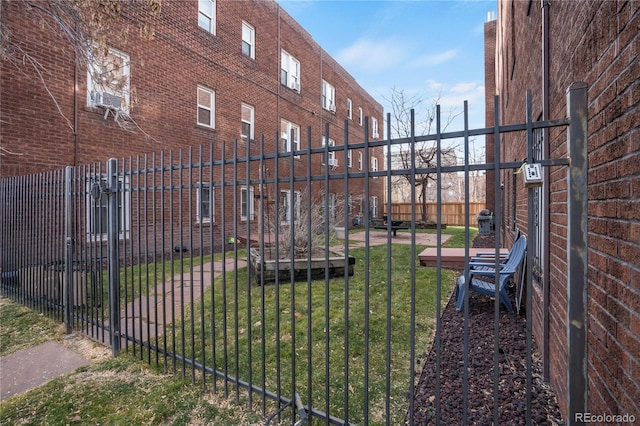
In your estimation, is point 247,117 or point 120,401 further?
point 247,117

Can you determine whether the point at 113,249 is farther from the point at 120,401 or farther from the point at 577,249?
the point at 577,249

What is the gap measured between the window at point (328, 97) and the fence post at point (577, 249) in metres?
17.4

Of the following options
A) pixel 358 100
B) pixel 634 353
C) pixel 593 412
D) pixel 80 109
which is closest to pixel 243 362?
pixel 593 412

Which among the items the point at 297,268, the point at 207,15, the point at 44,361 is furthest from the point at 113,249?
the point at 207,15

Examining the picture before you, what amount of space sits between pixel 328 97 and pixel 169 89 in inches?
414

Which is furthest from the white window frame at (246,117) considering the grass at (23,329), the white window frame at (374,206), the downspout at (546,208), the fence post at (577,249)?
the fence post at (577,249)

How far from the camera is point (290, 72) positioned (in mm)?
15289

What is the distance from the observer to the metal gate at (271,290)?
5.55ft

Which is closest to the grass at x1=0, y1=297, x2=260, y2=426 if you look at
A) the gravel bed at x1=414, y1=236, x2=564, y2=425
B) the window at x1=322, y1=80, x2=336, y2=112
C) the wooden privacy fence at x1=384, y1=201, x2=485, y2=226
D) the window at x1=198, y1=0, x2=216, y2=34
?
the gravel bed at x1=414, y1=236, x2=564, y2=425

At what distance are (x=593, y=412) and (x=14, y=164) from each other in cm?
906

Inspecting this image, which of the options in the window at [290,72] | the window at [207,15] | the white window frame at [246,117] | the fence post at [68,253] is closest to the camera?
the fence post at [68,253]

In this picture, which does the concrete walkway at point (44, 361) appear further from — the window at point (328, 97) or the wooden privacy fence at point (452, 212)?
the wooden privacy fence at point (452, 212)

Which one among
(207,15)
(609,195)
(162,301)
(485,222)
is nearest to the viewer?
(609,195)

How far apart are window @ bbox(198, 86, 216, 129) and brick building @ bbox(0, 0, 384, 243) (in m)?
0.04
